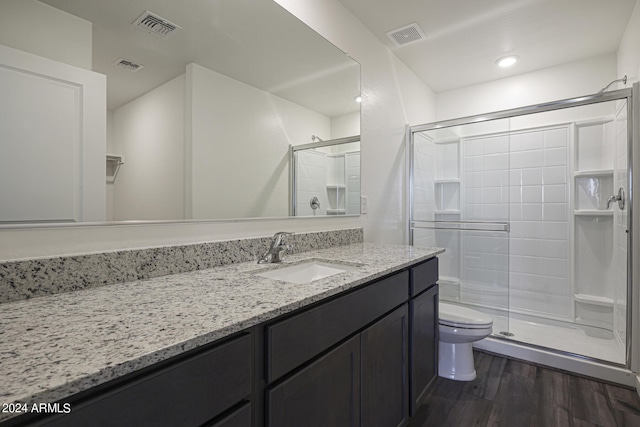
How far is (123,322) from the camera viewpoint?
0.64 metres

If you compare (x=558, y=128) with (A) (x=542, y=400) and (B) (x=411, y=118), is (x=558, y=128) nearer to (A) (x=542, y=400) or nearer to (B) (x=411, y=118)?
(B) (x=411, y=118)

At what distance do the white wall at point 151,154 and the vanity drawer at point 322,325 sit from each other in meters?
0.64

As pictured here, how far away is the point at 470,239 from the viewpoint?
261cm

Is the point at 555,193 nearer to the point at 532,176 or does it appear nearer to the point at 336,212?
the point at 532,176

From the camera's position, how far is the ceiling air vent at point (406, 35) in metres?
2.18

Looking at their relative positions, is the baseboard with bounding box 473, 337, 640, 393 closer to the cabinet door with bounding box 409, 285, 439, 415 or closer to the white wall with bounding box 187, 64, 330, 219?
the cabinet door with bounding box 409, 285, 439, 415

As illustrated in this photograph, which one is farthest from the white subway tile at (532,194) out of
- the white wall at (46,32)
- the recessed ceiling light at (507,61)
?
the white wall at (46,32)

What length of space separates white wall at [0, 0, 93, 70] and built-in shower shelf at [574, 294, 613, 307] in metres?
3.48

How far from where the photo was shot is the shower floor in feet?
6.95

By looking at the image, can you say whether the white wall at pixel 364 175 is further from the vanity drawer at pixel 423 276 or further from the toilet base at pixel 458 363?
the toilet base at pixel 458 363

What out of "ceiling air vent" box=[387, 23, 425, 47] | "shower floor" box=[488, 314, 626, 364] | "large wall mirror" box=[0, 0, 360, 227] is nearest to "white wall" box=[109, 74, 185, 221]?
"large wall mirror" box=[0, 0, 360, 227]

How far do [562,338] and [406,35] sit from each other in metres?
2.56

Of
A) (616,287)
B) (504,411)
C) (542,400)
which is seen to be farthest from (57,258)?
(616,287)

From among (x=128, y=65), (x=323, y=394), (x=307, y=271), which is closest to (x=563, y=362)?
(x=307, y=271)
